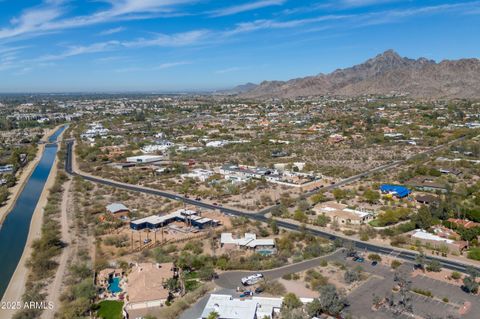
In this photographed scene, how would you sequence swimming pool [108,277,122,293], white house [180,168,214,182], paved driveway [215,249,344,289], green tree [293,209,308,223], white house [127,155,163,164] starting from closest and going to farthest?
1. swimming pool [108,277,122,293]
2. paved driveway [215,249,344,289]
3. green tree [293,209,308,223]
4. white house [180,168,214,182]
5. white house [127,155,163,164]

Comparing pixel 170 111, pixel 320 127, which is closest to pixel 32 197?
pixel 320 127

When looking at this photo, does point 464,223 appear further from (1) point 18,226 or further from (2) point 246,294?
(1) point 18,226

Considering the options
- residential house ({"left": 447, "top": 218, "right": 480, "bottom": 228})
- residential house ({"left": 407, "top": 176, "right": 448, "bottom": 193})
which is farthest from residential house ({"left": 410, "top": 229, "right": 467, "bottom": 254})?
residential house ({"left": 407, "top": 176, "right": 448, "bottom": 193})

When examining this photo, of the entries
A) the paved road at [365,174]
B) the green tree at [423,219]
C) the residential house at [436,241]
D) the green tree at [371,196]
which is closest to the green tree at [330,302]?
the residential house at [436,241]

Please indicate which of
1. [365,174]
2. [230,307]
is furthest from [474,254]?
[365,174]

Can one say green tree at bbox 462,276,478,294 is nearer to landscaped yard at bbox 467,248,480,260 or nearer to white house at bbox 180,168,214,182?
landscaped yard at bbox 467,248,480,260
